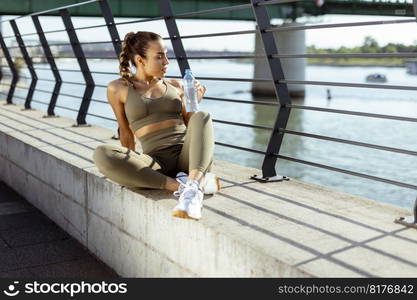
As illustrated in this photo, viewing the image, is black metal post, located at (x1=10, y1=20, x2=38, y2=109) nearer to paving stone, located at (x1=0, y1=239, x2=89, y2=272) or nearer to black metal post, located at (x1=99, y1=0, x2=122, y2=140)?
black metal post, located at (x1=99, y1=0, x2=122, y2=140)

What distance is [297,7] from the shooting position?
3884cm

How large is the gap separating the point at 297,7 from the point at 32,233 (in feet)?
121

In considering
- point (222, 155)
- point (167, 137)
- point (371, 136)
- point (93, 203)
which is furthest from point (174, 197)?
point (371, 136)

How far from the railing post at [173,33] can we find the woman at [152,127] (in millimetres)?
937

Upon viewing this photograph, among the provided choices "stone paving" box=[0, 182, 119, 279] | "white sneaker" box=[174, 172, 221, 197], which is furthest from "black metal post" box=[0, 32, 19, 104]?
"white sneaker" box=[174, 172, 221, 197]

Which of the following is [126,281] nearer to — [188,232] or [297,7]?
[188,232]

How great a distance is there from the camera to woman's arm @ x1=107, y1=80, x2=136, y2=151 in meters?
3.64

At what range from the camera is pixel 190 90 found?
11.5 ft

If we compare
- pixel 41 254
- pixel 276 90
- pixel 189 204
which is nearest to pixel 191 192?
pixel 189 204

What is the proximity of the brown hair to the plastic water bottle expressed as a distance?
0.29 meters

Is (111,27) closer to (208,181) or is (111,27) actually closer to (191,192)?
(208,181)

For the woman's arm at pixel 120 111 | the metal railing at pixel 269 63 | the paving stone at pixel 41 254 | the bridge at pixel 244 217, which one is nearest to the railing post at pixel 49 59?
the metal railing at pixel 269 63

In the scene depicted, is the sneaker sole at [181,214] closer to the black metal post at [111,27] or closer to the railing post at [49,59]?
the black metal post at [111,27]

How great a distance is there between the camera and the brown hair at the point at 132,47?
3496 mm
